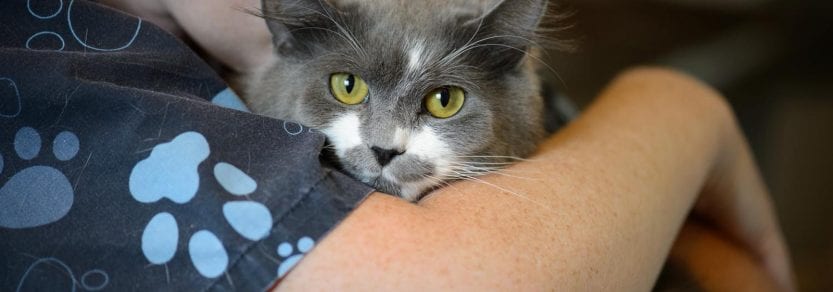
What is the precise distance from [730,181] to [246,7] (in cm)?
109

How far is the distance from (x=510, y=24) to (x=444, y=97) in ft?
0.55

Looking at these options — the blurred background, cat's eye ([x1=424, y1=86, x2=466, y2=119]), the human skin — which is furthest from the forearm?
the blurred background

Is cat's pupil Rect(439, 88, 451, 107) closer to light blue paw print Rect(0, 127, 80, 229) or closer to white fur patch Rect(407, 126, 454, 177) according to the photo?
white fur patch Rect(407, 126, 454, 177)

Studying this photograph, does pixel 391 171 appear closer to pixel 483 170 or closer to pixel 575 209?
pixel 483 170

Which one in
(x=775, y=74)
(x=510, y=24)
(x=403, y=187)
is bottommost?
(x=775, y=74)

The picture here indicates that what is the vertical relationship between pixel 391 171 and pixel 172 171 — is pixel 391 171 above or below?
below

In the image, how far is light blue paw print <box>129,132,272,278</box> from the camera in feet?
2.45

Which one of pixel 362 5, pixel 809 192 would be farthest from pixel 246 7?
pixel 809 192

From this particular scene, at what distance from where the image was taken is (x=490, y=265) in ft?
2.61

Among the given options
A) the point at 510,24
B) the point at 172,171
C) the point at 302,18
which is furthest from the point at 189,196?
the point at 510,24

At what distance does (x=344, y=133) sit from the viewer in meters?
1.05

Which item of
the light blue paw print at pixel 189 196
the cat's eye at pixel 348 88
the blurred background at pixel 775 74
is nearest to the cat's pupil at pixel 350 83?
the cat's eye at pixel 348 88

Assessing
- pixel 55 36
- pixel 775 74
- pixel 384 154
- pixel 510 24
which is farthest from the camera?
pixel 775 74

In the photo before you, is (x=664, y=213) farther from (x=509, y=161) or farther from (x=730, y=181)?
(x=730, y=181)
